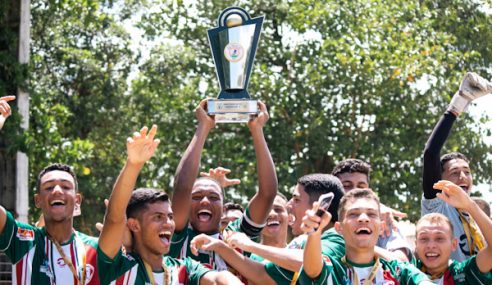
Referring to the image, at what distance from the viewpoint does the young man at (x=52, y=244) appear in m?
7.99

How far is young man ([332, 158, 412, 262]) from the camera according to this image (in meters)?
8.67

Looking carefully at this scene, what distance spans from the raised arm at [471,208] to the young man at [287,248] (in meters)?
0.76

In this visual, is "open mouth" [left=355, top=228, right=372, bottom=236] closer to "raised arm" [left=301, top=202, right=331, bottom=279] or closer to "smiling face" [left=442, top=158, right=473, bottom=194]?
"raised arm" [left=301, top=202, right=331, bottom=279]

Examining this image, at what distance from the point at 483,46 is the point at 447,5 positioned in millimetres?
1283

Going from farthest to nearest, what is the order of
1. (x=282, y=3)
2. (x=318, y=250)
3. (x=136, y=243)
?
(x=282, y=3)
(x=136, y=243)
(x=318, y=250)

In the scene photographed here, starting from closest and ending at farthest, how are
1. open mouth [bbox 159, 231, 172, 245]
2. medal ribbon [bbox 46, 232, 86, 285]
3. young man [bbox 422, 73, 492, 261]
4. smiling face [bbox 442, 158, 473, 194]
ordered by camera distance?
open mouth [bbox 159, 231, 172, 245] < medal ribbon [bbox 46, 232, 86, 285] < young man [bbox 422, 73, 492, 261] < smiling face [bbox 442, 158, 473, 194]

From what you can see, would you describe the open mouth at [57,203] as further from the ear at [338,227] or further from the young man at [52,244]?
the ear at [338,227]

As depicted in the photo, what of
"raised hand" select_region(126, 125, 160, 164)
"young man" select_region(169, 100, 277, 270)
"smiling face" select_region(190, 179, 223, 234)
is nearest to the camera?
"raised hand" select_region(126, 125, 160, 164)

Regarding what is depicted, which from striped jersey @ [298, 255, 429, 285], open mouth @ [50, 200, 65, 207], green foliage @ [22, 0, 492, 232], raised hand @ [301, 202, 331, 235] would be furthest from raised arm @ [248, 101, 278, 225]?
green foliage @ [22, 0, 492, 232]

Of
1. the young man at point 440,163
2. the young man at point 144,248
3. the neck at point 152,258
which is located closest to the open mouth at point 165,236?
the young man at point 144,248

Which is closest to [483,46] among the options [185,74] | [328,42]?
[328,42]

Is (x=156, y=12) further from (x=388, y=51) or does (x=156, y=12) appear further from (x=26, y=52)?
(x=26, y=52)

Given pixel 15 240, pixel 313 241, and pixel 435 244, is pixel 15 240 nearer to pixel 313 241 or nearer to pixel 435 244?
pixel 313 241

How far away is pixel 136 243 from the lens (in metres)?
7.89
